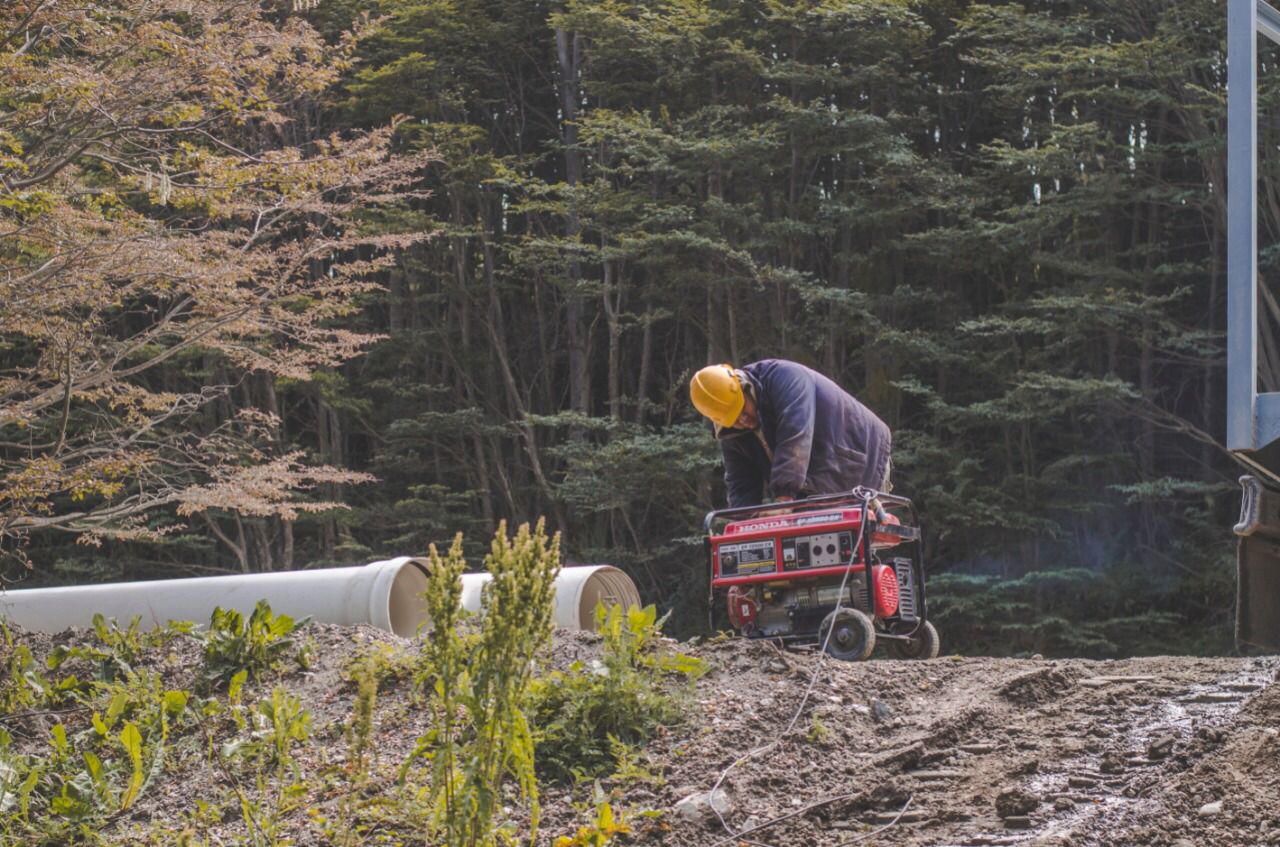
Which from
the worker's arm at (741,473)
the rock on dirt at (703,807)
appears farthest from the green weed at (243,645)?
the worker's arm at (741,473)

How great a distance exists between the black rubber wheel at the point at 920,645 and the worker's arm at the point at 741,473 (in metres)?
1.19

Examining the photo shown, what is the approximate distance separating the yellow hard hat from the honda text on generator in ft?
1.89

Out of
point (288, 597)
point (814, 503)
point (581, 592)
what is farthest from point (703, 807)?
point (288, 597)

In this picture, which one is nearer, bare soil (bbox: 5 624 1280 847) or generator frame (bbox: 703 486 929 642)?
bare soil (bbox: 5 624 1280 847)

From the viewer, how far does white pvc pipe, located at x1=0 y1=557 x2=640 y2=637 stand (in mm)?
7383

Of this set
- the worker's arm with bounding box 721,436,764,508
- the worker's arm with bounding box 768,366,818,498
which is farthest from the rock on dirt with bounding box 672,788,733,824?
the worker's arm with bounding box 721,436,764,508

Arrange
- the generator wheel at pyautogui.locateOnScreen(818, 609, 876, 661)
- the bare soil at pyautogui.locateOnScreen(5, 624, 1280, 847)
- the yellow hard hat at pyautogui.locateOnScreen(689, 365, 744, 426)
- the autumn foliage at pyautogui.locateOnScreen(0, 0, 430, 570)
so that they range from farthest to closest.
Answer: the autumn foliage at pyautogui.locateOnScreen(0, 0, 430, 570) → the yellow hard hat at pyautogui.locateOnScreen(689, 365, 744, 426) → the generator wheel at pyautogui.locateOnScreen(818, 609, 876, 661) → the bare soil at pyautogui.locateOnScreen(5, 624, 1280, 847)

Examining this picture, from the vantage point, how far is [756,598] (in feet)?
24.0

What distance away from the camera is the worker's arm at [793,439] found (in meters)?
7.29

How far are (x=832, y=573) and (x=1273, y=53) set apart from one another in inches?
455

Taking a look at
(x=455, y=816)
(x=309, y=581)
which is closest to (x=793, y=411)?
(x=309, y=581)

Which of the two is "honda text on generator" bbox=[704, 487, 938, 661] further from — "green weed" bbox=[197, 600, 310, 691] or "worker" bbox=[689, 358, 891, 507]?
"green weed" bbox=[197, 600, 310, 691]

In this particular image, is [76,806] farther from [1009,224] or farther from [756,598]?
[1009,224]

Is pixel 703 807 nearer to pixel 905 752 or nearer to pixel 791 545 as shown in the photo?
pixel 905 752
